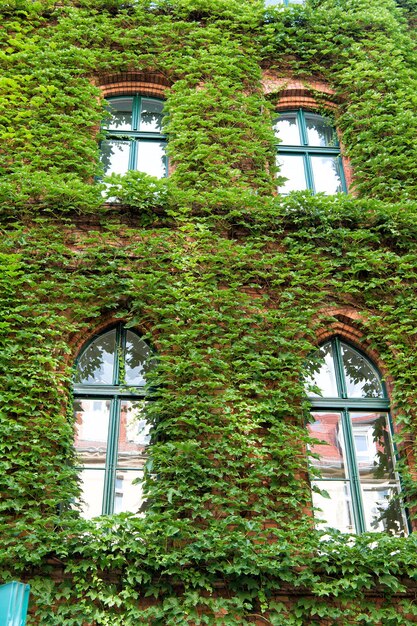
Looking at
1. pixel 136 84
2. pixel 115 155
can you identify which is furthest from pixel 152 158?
pixel 136 84

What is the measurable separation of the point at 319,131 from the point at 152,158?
2.73 m

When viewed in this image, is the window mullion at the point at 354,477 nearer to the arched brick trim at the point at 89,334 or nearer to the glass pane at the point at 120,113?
the arched brick trim at the point at 89,334

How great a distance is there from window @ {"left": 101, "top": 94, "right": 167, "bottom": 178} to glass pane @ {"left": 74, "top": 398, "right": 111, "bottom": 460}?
3.52 metres

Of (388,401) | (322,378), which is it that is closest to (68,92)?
(322,378)

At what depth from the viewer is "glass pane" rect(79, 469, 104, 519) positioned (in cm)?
800

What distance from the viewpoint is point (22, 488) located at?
7539 mm

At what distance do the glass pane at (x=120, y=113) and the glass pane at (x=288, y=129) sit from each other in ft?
7.54

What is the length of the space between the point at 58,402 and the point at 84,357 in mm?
891

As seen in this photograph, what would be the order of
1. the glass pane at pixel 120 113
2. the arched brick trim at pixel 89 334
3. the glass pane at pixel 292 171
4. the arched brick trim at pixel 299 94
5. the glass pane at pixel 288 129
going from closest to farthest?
the arched brick trim at pixel 89 334 < the glass pane at pixel 292 171 < the glass pane at pixel 120 113 < the glass pane at pixel 288 129 < the arched brick trim at pixel 299 94

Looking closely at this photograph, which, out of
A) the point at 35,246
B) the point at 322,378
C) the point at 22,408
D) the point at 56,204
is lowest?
the point at 22,408

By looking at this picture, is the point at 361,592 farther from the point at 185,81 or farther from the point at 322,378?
the point at 185,81

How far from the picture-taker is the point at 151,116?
11.3 metres

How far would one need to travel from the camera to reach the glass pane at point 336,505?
8188 mm

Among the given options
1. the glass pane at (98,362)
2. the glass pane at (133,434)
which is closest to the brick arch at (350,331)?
the glass pane at (133,434)
